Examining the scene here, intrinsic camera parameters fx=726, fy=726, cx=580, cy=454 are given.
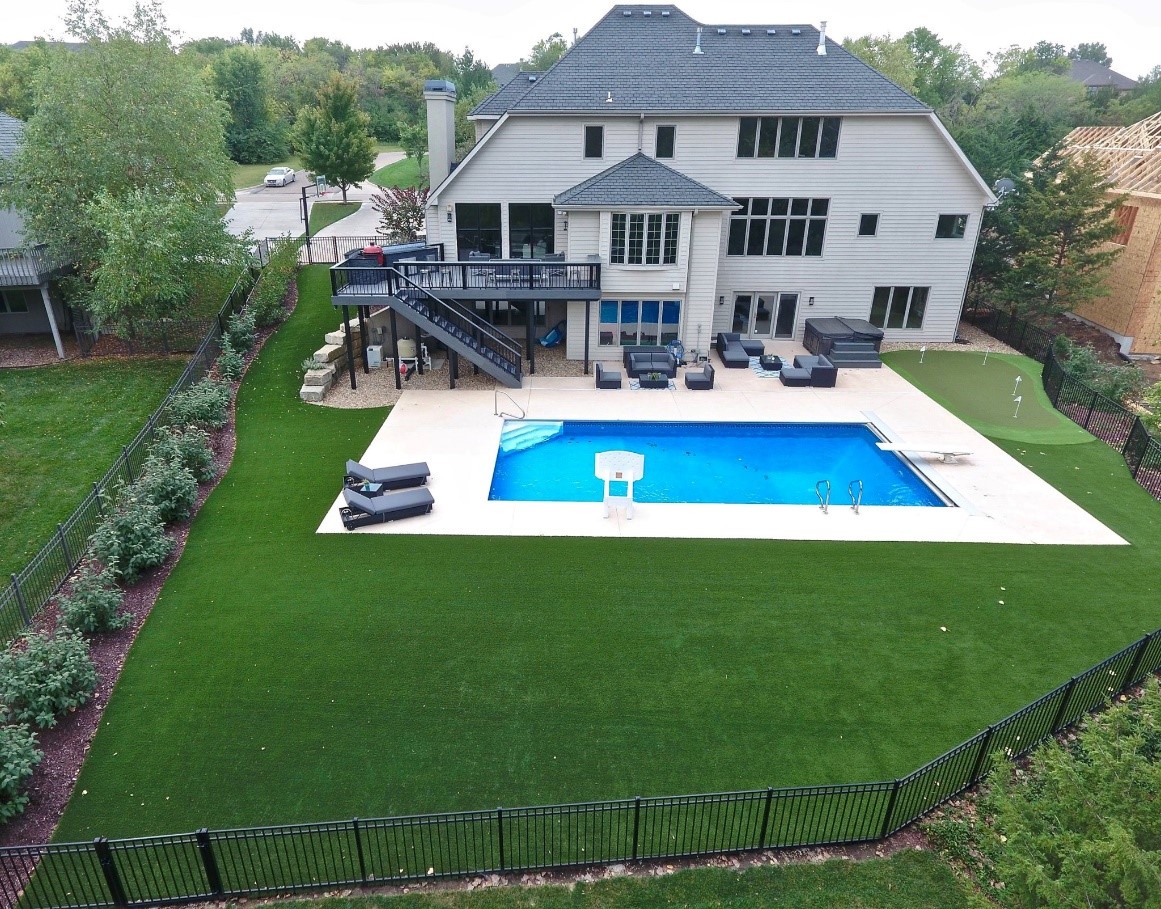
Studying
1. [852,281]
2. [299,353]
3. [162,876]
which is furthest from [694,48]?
[162,876]

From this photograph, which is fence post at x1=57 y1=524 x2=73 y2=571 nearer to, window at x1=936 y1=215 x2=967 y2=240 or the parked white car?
window at x1=936 y1=215 x2=967 y2=240

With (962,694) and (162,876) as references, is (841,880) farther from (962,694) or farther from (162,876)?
(162,876)

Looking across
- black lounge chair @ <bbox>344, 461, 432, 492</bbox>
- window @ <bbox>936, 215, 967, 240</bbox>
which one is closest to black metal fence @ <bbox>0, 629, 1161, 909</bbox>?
black lounge chair @ <bbox>344, 461, 432, 492</bbox>

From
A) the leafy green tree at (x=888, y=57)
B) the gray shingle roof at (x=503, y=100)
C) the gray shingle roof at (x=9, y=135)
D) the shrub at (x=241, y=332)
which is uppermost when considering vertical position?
the leafy green tree at (x=888, y=57)

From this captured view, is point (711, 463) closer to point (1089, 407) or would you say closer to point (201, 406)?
point (1089, 407)

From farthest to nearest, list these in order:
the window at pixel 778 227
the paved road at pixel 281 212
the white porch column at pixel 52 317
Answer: the paved road at pixel 281 212, the window at pixel 778 227, the white porch column at pixel 52 317

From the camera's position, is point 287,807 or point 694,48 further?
point 694,48

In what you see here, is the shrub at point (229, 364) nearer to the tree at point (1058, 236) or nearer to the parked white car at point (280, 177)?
the tree at point (1058, 236)

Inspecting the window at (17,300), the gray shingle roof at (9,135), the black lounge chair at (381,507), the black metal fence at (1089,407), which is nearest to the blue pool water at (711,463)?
the black lounge chair at (381,507)
